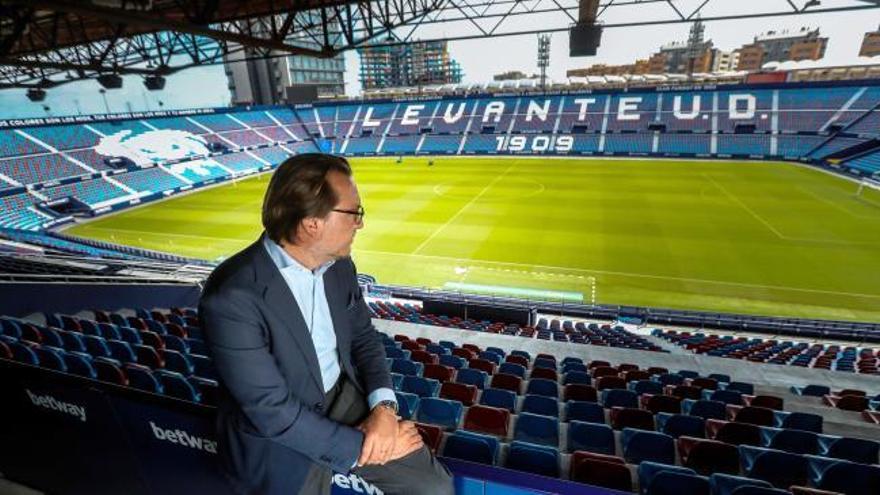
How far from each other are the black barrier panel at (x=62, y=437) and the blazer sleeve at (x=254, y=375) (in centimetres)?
194

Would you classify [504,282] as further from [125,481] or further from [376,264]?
[125,481]

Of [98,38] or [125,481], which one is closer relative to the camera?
[125,481]

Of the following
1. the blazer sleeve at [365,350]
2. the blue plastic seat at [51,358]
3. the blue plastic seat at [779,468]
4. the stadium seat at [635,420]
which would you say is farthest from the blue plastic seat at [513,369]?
the blue plastic seat at [51,358]

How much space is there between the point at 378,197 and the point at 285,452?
94.3 feet

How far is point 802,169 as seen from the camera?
1305 inches

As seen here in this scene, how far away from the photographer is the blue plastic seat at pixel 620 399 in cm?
548

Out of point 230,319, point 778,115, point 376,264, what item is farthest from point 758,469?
point 778,115

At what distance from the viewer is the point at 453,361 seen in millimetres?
7051

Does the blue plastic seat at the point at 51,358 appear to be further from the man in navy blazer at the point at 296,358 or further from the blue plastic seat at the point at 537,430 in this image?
the blue plastic seat at the point at 537,430

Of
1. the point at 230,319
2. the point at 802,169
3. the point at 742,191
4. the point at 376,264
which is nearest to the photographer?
the point at 230,319

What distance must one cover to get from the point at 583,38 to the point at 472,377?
365 inches

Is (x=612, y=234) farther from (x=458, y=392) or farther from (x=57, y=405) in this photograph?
(x=57, y=405)

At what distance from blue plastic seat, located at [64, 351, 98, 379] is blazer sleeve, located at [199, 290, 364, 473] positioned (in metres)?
3.29

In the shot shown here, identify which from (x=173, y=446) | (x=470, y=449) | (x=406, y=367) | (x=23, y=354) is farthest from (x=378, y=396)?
(x=23, y=354)
